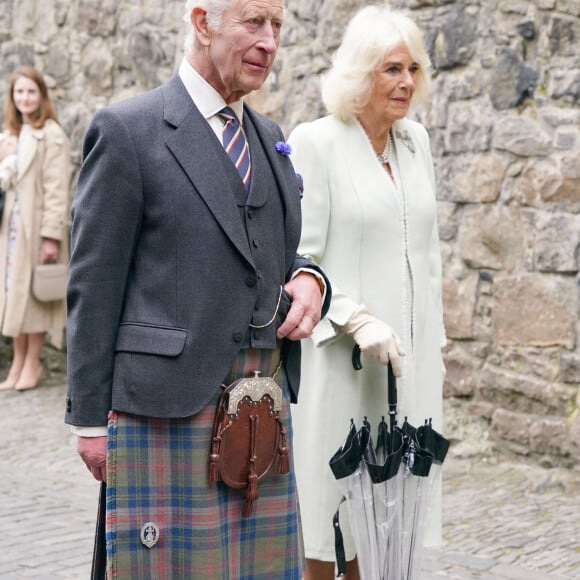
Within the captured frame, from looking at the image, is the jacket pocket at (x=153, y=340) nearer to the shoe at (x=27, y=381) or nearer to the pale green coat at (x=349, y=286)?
the pale green coat at (x=349, y=286)

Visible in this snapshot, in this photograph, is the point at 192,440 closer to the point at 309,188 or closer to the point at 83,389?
the point at 83,389

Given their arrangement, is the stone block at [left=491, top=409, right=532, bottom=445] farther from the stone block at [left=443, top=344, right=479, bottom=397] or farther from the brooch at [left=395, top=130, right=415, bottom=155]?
the brooch at [left=395, top=130, right=415, bottom=155]

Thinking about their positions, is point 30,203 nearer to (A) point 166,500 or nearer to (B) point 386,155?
(B) point 386,155

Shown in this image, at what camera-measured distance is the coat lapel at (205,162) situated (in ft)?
8.23

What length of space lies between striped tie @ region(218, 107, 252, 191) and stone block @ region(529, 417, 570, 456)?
3432 mm

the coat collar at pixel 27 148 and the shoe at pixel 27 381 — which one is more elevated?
the coat collar at pixel 27 148

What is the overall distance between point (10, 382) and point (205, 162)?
6101 millimetres

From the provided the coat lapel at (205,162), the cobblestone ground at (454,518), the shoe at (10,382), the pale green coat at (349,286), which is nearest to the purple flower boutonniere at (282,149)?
the coat lapel at (205,162)

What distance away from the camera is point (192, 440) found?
2.50 meters

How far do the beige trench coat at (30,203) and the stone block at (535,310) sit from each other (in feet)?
11.1

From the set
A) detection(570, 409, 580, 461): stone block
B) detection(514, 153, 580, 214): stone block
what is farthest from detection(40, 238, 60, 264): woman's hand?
detection(570, 409, 580, 461): stone block

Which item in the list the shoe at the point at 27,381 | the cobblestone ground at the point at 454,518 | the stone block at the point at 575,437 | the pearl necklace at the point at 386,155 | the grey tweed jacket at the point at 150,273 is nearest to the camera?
the grey tweed jacket at the point at 150,273

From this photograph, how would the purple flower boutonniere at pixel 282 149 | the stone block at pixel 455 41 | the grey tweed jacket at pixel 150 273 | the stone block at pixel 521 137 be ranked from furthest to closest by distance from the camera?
the stone block at pixel 455 41 < the stone block at pixel 521 137 < the purple flower boutonniere at pixel 282 149 < the grey tweed jacket at pixel 150 273

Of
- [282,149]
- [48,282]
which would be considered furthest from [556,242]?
[48,282]
